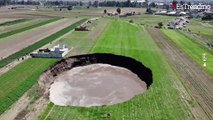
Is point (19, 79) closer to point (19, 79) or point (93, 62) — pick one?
point (19, 79)

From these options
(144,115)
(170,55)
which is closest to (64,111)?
(144,115)

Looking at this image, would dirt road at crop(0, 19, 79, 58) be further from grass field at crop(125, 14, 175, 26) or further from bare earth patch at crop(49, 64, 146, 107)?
grass field at crop(125, 14, 175, 26)

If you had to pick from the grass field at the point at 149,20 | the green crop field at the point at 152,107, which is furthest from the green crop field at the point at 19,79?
the grass field at the point at 149,20

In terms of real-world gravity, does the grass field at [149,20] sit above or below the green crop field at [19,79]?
above

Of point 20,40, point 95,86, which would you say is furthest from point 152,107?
point 20,40

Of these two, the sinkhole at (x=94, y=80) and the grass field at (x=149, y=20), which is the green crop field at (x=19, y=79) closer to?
the sinkhole at (x=94, y=80)

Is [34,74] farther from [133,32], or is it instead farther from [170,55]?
[133,32]
